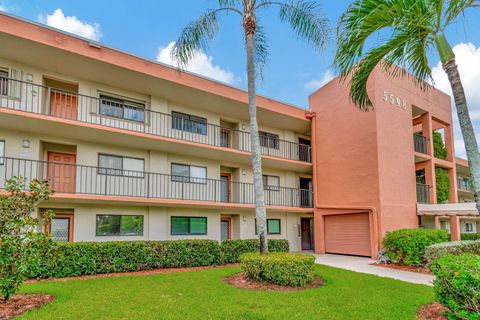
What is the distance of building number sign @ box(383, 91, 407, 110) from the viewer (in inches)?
Result: 671

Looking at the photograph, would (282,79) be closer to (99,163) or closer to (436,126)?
(99,163)

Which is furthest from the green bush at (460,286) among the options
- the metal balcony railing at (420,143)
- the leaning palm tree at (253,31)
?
the metal balcony railing at (420,143)

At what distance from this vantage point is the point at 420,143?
19141mm

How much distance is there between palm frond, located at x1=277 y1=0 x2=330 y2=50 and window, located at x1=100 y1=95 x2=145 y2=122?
23.6ft

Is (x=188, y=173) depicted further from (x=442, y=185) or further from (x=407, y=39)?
(x=442, y=185)

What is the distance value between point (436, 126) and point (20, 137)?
23734 mm

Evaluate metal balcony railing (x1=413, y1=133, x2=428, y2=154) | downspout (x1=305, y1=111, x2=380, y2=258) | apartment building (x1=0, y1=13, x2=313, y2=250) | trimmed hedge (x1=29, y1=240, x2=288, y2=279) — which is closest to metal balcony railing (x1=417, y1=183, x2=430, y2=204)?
metal balcony railing (x1=413, y1=133, x2=428, y2=154)

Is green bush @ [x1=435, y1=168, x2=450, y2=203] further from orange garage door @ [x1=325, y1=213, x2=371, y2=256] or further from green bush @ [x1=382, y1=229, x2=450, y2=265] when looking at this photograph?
orange garage door @ [x1=325, y1=213, x2=371, y2=256]

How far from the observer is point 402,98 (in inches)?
710

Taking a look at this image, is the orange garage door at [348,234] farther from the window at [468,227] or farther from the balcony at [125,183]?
the window at [468,227]

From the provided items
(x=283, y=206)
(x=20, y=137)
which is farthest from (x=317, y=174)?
(x=20, y=137)

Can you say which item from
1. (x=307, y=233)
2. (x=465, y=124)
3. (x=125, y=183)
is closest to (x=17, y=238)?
(x=125, y=183)

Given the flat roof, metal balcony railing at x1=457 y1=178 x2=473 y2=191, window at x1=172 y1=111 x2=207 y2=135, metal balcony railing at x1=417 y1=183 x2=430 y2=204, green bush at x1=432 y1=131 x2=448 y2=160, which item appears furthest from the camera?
metal balcony railing at x1=457 y1=178 x2=473 y2=191

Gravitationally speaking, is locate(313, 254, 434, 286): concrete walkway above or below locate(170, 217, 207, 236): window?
below
